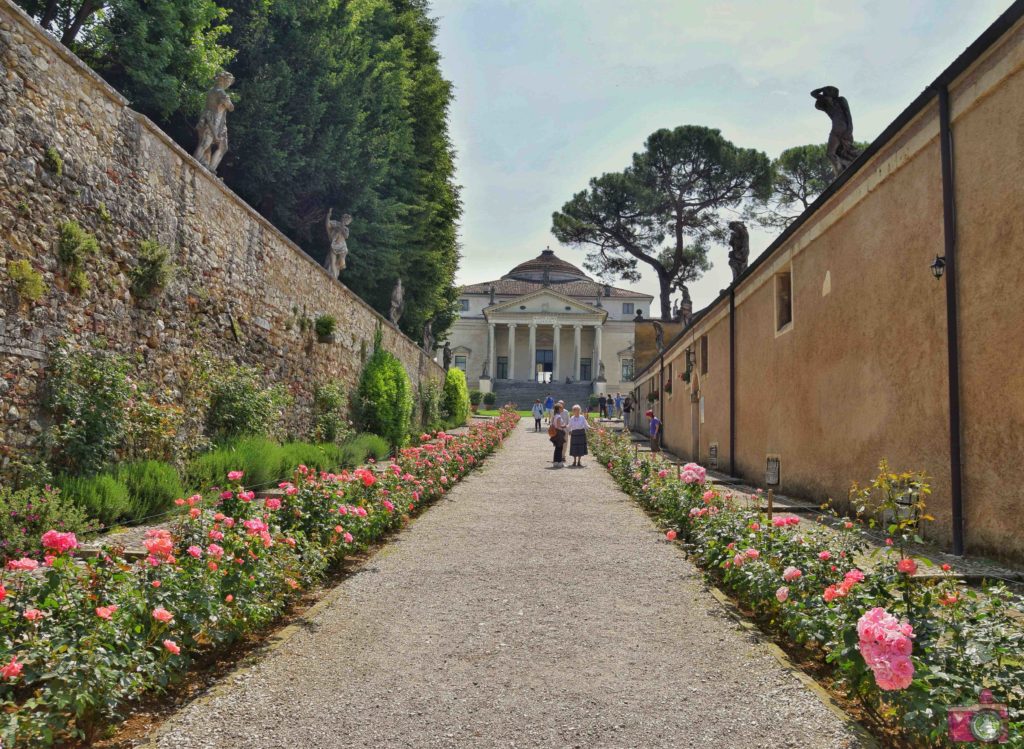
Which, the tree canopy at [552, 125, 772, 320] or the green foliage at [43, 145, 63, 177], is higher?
the tree canopy at [552, 125, 772, 320]

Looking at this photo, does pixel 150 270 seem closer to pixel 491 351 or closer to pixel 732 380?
pixel 732 380

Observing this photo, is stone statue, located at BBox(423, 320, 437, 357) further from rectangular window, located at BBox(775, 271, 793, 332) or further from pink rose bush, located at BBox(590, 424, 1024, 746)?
pink rose bush, located at BBox(590, 424, 1024, 746)

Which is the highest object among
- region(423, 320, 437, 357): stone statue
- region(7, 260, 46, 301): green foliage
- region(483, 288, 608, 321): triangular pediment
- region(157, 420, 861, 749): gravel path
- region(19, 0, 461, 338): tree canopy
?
region(483, 288, 608, 321): triangular pediment

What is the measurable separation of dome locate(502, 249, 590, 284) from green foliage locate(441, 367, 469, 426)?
4726 cm

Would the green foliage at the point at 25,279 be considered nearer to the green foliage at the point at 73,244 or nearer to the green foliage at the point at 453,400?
the green foliage at the point at 73,244

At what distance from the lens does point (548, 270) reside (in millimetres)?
77250

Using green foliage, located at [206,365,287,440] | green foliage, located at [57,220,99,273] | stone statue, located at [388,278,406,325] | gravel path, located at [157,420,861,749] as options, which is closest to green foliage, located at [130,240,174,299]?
green foliage, located at [57,220,99,273]

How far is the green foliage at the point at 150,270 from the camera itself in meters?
7.15

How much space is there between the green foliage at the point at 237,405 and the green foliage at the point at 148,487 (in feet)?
6.01

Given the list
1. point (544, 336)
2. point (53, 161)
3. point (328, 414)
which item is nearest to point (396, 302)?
point (328, 414)

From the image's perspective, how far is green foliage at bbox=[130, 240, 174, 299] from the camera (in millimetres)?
7152

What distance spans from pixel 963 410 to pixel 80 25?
15.6 meters

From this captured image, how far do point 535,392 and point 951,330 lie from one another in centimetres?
4759

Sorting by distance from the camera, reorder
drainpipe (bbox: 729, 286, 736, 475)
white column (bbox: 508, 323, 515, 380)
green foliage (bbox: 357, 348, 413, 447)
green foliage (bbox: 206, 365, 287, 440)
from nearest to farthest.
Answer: green foliage (bbox: 206, 365, 287, 440), drainpipe (bbox: 729, 286, 736, 475), green foliage (bbox: 357, 348, 413, 447), white column (bbox: 508, 323, 515, 380)
